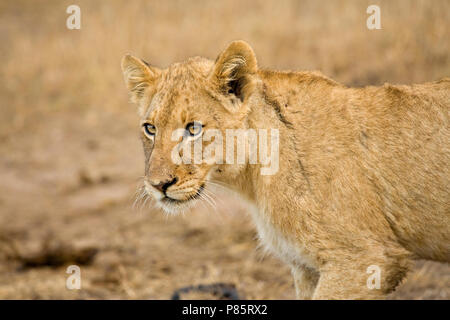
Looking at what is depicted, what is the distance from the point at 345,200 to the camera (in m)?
3.67

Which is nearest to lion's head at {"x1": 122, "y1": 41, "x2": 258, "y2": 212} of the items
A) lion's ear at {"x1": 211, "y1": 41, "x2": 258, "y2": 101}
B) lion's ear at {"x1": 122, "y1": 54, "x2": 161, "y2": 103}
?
lion's ear at {"x1": 211, "y1": 41, "x2": 258, "y2": 101}

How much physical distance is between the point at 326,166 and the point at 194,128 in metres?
0.90

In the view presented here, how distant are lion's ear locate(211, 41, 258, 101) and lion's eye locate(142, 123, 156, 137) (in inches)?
21.3

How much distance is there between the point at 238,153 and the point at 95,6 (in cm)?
1086

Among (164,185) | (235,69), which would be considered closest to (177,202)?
(164,185)

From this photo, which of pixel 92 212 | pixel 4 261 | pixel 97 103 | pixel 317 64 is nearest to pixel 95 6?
pixel 97 103

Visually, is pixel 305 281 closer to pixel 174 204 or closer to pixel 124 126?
pixel 174 204

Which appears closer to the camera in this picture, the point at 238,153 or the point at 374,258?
the point at 374,258

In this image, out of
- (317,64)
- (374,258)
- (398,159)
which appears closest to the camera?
(374,258)

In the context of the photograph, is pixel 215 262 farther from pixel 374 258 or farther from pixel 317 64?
pixel 317 64

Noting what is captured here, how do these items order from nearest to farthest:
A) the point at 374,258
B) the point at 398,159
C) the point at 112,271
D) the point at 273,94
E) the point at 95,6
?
the point at 374,258 → the point at 398,159 → the point at 273,94 → the point at 112,271 → the point at 95,6

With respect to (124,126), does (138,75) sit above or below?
above

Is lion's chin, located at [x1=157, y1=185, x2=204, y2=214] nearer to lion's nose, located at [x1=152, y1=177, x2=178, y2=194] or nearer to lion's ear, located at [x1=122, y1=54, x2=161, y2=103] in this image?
lion's nose, located at [x1=152, y1=177, x2=178, y2=194]

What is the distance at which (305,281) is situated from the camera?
4211 mm
